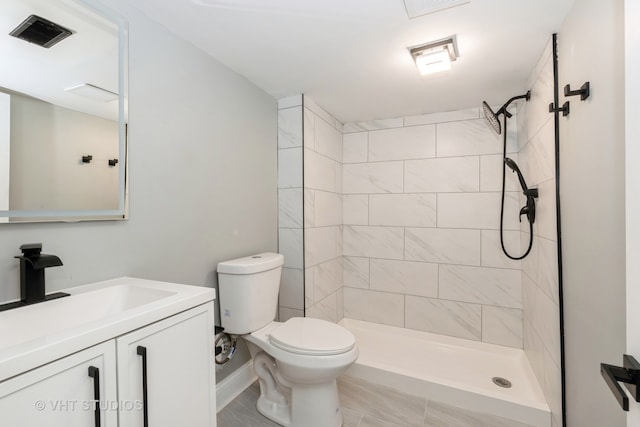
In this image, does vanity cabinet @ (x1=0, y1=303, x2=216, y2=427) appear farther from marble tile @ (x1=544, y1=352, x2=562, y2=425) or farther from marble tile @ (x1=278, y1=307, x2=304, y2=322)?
marble tile @ (x1=544, y1=352, x2=562, y2=425)

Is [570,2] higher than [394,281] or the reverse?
higher

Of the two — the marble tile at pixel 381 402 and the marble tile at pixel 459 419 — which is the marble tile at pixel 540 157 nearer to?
the marble tile at pixel 459 419

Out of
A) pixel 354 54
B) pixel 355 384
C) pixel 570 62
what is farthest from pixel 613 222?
pixel 355 384

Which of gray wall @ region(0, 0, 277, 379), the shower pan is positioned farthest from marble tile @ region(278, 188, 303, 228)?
the shower pan

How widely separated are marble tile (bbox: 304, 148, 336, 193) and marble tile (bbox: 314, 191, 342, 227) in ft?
0.21

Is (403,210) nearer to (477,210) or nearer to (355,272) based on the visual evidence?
(477,210)

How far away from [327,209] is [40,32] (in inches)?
77.9

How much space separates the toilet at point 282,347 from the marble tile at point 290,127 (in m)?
0.91

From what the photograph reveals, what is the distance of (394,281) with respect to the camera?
2.71 m

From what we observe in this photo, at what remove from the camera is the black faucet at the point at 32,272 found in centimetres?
92

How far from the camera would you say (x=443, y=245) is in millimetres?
2539

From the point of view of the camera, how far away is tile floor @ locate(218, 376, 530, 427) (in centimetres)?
167

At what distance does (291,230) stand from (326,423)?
1.24 metres

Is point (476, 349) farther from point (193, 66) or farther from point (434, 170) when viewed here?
point (193, 66)
